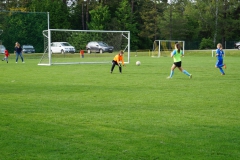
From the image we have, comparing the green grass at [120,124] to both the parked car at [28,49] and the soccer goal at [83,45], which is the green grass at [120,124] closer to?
the soccer goal at [83,45]

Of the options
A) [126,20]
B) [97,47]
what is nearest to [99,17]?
[126,20]

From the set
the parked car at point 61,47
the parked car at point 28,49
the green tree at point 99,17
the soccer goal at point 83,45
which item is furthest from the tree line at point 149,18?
the parked car at point 61,47

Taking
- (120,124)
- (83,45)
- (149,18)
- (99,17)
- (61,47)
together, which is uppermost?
(149,18)

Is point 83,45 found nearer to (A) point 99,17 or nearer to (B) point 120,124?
(B) point 120,124

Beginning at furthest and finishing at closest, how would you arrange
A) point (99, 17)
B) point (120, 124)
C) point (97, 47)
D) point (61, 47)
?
1. point (99, 17)
2. point (97, 47)
3. point (61, 47)
4. point (120, 124)

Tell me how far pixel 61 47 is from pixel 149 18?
4220cm

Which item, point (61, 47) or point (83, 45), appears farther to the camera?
point (83, 45)

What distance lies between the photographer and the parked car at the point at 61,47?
30516 millimetres

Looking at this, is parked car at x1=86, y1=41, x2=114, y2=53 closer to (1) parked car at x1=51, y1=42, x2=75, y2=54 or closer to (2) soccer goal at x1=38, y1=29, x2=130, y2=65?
(2) soccer goal at x1=38, y1=29, x2=130, y2=65

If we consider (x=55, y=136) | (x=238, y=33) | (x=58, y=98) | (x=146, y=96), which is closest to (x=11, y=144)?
(x=55, y=136)

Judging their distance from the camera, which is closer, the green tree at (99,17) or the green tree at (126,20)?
the green tree at (99,17)

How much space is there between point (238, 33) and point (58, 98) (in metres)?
65.7

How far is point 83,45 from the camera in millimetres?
31828

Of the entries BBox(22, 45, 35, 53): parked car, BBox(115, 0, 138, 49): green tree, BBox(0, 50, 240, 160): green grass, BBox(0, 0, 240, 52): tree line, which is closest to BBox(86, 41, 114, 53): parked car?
BBox(22, 45, 35, 53): parked car
